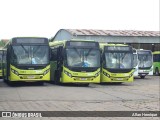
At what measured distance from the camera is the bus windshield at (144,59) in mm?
37062

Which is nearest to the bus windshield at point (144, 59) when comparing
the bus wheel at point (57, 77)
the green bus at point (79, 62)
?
the bus wheel at point (57, 77)

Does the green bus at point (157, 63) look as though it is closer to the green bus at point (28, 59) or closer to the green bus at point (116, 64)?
the green bus at point (116, 64)

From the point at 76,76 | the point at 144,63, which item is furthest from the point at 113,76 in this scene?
the point at 144,63

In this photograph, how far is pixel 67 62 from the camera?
23.3 meters

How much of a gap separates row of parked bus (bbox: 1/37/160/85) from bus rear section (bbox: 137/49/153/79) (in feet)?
36.5

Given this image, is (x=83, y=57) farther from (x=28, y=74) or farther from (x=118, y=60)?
(x=28, y=74)

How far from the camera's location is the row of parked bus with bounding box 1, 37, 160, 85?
22.7 meters

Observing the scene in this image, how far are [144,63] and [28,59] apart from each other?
54.9 feet

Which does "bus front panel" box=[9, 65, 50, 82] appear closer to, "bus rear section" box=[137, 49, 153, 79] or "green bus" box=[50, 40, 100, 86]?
"green bus" box=[50, 40, 100, 86]

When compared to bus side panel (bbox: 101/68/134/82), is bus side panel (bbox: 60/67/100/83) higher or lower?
higher

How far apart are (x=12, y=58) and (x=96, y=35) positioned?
2529 centimetres

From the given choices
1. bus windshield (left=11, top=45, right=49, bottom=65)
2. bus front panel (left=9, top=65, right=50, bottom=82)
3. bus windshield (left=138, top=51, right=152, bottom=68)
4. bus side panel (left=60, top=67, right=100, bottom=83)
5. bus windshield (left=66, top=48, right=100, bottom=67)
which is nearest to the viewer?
bus front panel (left=9, top=65, right=50, bottom=82)

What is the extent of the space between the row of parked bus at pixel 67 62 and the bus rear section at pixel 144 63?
1113cm

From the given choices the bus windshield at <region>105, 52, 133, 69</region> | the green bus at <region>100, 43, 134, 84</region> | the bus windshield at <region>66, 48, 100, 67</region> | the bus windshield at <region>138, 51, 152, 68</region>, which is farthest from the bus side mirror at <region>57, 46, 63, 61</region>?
the bus windshield at <region>138, 51, 152, 68</region>
